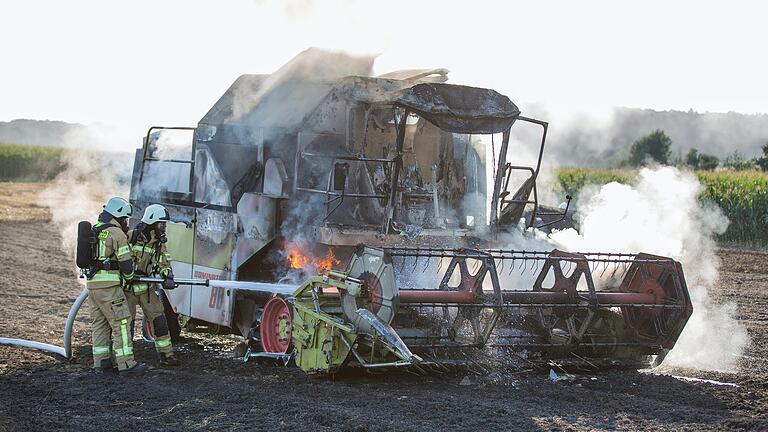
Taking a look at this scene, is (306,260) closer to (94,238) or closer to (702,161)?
(94,238)

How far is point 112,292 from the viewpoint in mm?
10312

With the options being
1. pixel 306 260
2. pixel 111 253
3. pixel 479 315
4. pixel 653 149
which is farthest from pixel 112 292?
pixel 653 149

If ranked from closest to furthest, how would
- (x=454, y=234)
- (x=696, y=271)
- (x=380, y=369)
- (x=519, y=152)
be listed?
1. (x=380, y=369)
2. (x=454, y=234)
3. (x=519, y=152)
4. (x=696, y=271)

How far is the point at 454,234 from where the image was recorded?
11305mm

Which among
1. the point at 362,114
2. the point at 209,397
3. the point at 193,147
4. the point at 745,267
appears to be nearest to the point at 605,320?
the point at 362,114

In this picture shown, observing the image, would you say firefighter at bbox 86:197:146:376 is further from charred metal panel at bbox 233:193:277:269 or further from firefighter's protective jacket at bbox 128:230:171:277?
charred metal panel at bbox 233:193:277:269

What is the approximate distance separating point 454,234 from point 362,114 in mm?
1791

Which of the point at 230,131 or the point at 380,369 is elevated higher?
the point at 230,131

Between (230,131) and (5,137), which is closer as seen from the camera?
(230,131)

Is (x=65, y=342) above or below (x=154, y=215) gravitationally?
below

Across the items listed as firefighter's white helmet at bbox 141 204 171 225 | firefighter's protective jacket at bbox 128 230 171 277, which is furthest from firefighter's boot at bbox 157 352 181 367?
firefighter's white helmet at bbox 141 204 171 225

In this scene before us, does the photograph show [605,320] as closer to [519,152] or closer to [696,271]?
[519,152]

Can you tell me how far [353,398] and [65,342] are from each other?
398 cm

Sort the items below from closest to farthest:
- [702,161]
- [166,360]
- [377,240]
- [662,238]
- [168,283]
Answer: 1. [168,283]
2. [377,240]
3. [166,360]
4. [662,238]
5. [702,161]
